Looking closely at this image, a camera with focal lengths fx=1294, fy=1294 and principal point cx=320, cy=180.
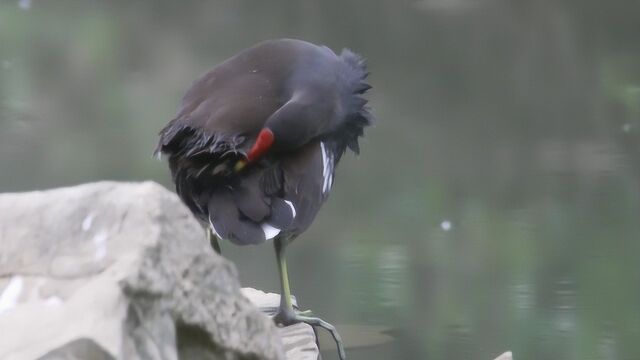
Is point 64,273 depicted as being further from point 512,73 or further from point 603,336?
point 512,73

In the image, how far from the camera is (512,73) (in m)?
7.11

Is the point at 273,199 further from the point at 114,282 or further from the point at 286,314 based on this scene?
the point at 114,282

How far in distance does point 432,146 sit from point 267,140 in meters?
3.11

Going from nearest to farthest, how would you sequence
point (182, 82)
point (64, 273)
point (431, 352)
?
point (64, 273), point (431, 352), point (182, 82)

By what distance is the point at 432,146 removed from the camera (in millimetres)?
5910

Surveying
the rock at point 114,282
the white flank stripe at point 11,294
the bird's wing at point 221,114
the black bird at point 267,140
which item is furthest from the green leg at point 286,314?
the white flank stripe at point 11,294

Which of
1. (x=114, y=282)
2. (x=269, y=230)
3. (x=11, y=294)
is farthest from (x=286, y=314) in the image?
(x=114, y=282)

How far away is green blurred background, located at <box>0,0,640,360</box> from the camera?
4.15 m

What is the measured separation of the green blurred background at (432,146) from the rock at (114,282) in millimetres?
1811

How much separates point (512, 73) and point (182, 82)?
182 centimetres

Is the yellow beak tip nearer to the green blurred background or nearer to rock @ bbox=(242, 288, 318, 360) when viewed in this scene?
rock @ bbox=(242, 288, 318, 360)

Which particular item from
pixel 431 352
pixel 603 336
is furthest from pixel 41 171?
pixel 603 336

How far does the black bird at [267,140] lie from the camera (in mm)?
2791

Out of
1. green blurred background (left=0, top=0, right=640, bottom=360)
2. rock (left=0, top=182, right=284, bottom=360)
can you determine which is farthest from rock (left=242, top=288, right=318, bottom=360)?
rock (left=0, top=182, right=284, bottom=360)
